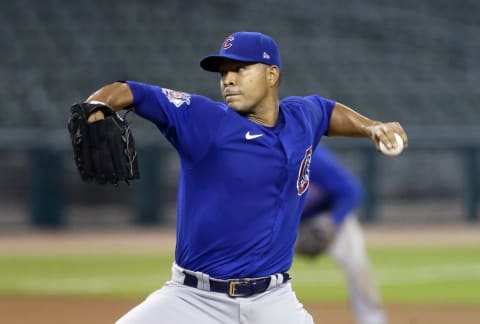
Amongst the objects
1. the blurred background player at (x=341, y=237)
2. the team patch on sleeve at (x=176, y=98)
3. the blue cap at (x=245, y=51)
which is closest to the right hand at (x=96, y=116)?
the team patch on sleeve at (x=176, y=98)

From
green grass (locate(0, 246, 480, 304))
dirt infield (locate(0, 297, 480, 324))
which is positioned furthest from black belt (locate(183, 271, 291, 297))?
green grass (locate(0, 246, 480, 304))

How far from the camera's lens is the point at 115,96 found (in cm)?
358

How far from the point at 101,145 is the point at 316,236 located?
3.32 m

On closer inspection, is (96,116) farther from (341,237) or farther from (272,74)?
(341,237)

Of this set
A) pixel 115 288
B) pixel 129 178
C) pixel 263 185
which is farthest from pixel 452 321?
pixel 129 178

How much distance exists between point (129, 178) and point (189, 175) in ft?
1.20

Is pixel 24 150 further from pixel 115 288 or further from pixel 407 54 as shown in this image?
pixel 407 54

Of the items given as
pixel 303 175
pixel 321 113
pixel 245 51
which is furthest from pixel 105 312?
pixel 245 51

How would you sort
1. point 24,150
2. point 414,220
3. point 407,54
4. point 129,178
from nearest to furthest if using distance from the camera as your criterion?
point 129,178 → point 24,150 → point 414,220 → point 407,54

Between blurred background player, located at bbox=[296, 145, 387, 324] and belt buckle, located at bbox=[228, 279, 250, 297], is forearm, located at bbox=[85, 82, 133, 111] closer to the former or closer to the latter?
belt buckle, located at bbox=[228, 279, 250, 297]

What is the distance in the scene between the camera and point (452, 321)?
804 centimetres

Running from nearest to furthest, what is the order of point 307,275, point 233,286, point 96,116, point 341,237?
point 96,116, point 233,286, point 341,237, point 307,275

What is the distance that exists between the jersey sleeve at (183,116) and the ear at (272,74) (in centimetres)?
33

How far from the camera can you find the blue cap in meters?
3.97
